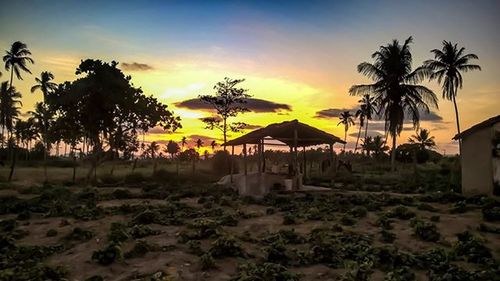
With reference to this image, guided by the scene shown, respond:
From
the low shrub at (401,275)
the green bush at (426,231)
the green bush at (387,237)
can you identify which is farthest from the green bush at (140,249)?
the green bush at (426,231)

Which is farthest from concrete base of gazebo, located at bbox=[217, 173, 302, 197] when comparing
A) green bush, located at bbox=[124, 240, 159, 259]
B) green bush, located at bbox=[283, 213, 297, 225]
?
green bush, located at bbox=[124, 240, 159, 259]

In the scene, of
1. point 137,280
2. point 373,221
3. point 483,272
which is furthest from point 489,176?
point 137,280

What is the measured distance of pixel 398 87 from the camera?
36062 mm

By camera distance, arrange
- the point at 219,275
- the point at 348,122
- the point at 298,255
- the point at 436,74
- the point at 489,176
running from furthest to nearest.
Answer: the point at 348,122
the point at 436,74
the point at 489,176
the point at 298,255
the point at 219,275

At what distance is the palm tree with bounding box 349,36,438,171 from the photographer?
1414 inches

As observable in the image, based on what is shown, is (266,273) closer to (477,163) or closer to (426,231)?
(426,231)

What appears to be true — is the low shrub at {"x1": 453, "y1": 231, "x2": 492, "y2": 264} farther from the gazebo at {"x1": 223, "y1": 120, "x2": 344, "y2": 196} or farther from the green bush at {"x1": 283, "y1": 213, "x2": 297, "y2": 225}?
the gazebo at {"x1": 223, "y1": 120, "x2": 344, "y2": 196}

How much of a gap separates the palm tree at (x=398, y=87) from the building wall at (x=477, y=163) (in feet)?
53.7

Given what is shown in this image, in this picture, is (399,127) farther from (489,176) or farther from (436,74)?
(489,176)

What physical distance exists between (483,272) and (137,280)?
24.9ft

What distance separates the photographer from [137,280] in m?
9.38

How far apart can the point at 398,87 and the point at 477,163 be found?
1753cm

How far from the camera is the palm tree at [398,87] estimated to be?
118 feet

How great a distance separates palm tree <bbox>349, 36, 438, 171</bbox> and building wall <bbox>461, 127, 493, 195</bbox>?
16383 mm
